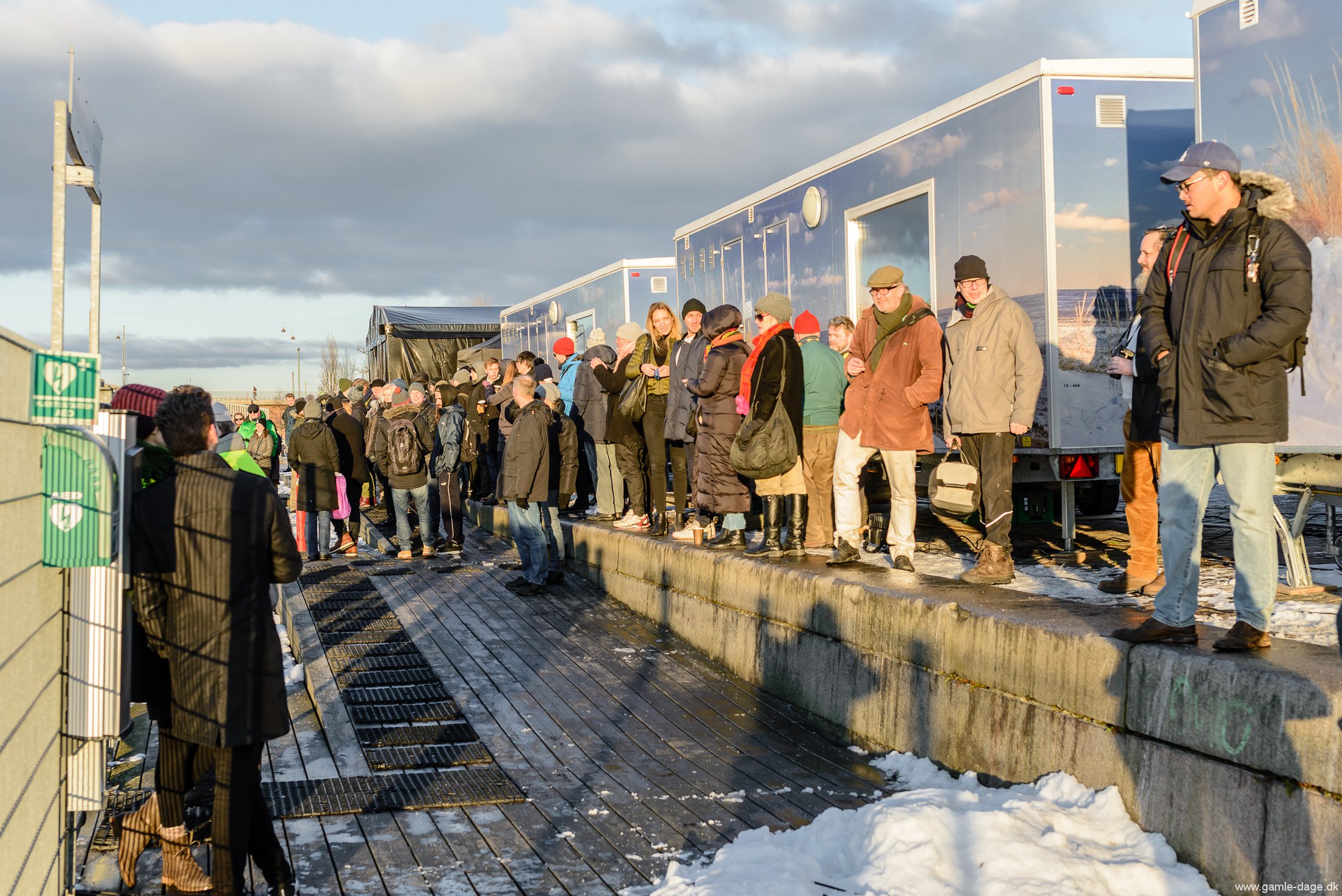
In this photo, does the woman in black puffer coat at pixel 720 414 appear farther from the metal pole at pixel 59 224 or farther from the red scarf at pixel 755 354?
the metal pole at pixel 59 224

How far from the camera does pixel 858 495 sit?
26.2 feet

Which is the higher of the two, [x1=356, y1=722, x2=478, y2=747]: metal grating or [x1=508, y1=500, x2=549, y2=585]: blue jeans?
[x1=508, y1=500, x2=549, y2=585]: blue jeans

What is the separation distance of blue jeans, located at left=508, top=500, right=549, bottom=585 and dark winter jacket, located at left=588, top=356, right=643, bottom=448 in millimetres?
966

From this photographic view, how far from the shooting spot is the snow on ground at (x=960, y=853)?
4199 mm

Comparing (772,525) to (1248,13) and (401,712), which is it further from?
(1248,13)

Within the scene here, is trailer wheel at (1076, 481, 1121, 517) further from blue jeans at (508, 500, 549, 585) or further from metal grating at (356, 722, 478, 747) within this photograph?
metal grating at (356, 722, 478, 747)

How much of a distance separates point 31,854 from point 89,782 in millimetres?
687

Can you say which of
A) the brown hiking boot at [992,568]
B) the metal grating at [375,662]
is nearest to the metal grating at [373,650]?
the metal grating at [375,662]

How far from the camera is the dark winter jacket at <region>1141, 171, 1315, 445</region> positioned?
438 cm

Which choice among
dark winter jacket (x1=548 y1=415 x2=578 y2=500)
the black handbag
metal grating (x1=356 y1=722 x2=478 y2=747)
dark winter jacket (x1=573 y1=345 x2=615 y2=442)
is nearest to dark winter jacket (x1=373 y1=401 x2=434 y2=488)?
dark winter jacket (x1=548 y1=415 x2=578 y2=500)

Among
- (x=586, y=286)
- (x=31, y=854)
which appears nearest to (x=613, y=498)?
(x=586, y=286)

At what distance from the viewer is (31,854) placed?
330 centimetres

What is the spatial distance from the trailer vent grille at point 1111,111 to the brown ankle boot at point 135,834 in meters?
7.12

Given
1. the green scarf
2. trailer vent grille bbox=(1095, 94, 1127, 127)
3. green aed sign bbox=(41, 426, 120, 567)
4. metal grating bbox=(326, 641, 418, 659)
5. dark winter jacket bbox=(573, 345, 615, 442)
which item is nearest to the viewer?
green aed sign bbox=(41, 426, 120, 567)
